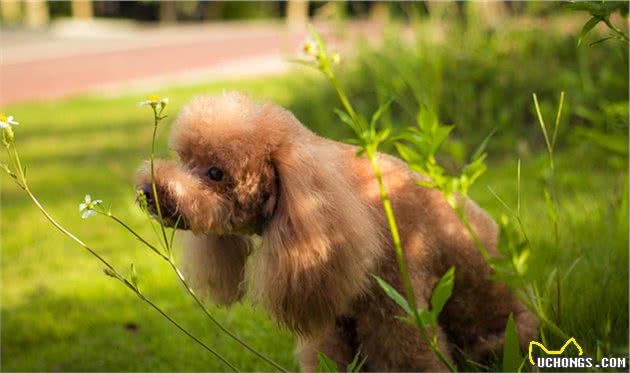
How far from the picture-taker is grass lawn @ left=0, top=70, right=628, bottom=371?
2.55 meters

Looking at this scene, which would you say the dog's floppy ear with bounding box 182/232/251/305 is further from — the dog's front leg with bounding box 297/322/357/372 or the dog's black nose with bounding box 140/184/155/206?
the dog's black nose with bounding box 140/184/155/206

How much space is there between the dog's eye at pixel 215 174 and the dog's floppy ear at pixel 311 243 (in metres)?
0.14

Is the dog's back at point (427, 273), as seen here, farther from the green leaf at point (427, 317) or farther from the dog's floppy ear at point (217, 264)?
the green leaf at point (427, 317)

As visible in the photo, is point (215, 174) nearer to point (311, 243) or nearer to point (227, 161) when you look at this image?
point (227, 161)

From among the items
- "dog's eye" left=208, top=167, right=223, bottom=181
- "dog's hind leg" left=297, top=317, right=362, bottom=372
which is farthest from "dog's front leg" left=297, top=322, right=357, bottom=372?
"dog's eye" left=208, top=167, right=223, bottom=181

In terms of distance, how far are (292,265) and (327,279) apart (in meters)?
0.10

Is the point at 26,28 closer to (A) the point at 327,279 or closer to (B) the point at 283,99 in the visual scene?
(B) the point at 283,99

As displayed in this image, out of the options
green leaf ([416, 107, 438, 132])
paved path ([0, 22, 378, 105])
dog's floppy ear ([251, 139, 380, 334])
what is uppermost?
green leaf ([416, 107, 438, 132])

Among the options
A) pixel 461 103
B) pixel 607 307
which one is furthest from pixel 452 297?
pixel 461 103

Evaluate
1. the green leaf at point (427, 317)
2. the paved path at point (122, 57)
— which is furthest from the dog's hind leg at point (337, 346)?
the paved path at point (122, 57)

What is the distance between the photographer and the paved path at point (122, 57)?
11.3 metres

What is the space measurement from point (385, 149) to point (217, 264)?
2379 millimetres

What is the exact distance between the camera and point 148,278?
3.71 m

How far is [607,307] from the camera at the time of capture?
2.44m
